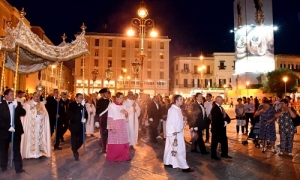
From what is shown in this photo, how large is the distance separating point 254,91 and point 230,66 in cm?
2196

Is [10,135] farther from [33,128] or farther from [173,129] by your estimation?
[173,129]

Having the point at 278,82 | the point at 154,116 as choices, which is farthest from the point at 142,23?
the point at 278,82

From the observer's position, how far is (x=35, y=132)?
767 cm

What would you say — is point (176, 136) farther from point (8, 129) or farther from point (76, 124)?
point (8, 129)

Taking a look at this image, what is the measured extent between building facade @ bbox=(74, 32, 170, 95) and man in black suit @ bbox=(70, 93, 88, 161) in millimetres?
52680

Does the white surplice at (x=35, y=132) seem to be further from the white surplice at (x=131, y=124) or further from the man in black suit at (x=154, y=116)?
the man in black suit at (x=154, y=116)

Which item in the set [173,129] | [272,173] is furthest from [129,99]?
[272,173]

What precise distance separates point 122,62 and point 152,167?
56.8m

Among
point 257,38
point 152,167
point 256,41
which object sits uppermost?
point 257,38

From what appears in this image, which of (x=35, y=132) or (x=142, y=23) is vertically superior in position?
(x=142, y=23)

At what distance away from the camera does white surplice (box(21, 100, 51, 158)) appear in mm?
7527

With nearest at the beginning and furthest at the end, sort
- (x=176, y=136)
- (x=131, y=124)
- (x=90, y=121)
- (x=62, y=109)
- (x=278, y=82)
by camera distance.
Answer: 1. (x=176, y=136)
2. (x=131, y=124)
3. (x=62, y=109)
4. (x=90, y=121)
5. (x=278, y=82)

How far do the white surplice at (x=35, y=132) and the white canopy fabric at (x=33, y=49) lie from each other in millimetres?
1741

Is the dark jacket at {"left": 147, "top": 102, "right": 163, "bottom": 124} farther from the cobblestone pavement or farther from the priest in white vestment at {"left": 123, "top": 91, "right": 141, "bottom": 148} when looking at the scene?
the cobblestone pavement
